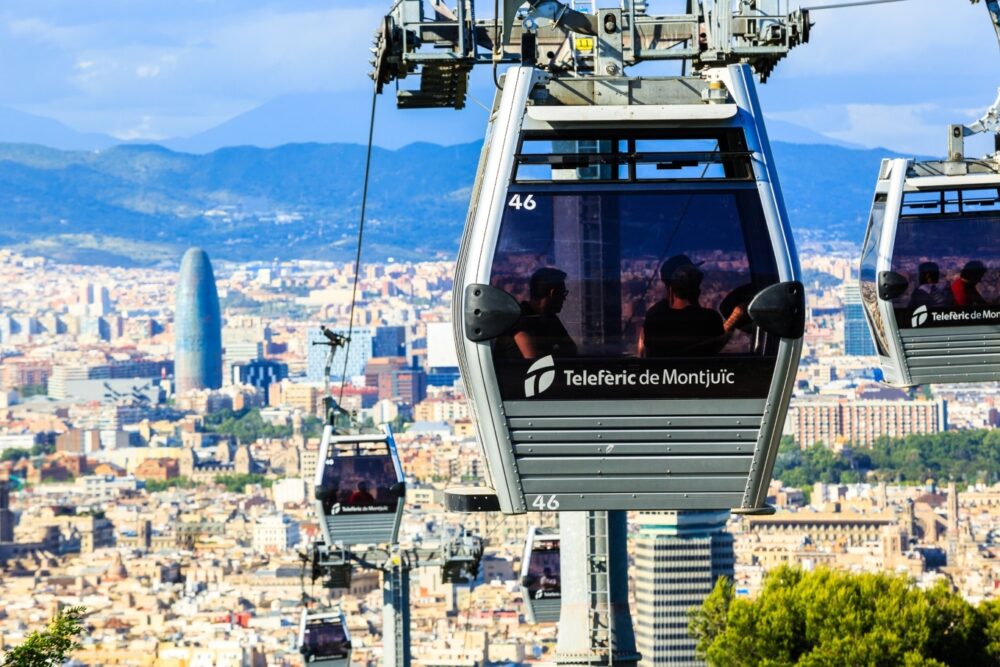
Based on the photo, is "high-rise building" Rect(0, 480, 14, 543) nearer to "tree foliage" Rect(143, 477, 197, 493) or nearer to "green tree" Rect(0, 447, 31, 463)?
"tree foliage" Rect(143, 477, 197, 493)

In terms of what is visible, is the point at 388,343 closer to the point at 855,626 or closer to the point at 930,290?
the point at 855,626

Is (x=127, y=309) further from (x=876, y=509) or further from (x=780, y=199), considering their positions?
(x=780, y=199)

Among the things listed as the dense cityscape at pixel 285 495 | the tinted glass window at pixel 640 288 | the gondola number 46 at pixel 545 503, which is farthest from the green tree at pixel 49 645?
the dense cityscape at pixel 285 495

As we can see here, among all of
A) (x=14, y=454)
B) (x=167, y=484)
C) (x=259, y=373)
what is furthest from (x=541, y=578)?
(x=259, y=373)

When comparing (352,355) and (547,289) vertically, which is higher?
(352,355)

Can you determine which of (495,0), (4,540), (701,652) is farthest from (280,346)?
(495,0)

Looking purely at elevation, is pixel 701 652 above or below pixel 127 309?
below
